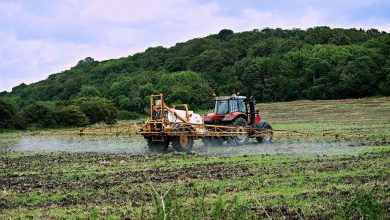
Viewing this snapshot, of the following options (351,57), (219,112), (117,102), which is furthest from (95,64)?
(219,112)

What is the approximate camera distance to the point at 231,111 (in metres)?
26.9

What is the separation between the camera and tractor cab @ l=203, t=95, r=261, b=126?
1043 inches

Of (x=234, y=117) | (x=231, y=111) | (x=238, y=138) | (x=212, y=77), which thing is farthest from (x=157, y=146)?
(x=212, y=77)

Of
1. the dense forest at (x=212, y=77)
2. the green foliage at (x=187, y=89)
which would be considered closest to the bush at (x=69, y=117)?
the dense forest at (x=212, y=77)

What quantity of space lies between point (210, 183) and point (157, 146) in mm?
10836

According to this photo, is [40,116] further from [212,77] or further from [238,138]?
[212,77]

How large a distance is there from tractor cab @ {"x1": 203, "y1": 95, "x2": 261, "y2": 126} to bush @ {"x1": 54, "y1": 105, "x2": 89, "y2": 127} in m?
27.1

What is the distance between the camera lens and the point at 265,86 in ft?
319

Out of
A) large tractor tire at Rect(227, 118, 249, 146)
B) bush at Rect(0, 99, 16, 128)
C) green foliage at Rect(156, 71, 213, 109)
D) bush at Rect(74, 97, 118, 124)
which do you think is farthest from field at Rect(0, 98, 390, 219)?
green foliage at Rect(156, 71, 213, 109)

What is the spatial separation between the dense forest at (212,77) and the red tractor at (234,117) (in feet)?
90.5

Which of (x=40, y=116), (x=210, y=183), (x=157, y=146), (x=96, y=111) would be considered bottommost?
(x=210, y=183)

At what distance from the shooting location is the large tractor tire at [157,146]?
969 inches

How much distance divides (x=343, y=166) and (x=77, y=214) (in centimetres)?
839

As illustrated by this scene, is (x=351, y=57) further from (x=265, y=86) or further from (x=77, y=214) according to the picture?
(x=77, y=214)
